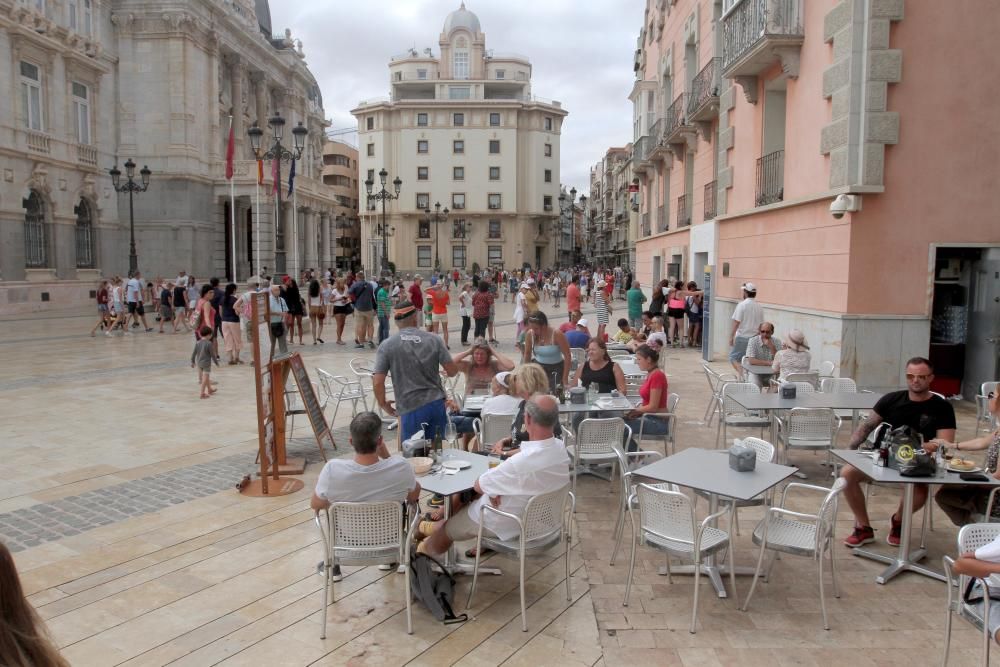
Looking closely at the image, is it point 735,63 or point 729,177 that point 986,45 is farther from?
point 729,177

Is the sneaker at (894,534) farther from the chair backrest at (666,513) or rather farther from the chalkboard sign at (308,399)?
the chalkboard sign at (308,399)

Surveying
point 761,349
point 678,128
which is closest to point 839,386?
point 761,349

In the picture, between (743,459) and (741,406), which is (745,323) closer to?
(741,406)

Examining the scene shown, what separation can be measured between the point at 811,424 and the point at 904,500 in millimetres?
1779

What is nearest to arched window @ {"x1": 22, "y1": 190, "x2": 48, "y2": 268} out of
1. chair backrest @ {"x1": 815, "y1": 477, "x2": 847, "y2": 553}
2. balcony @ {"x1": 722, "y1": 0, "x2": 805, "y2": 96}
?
balcony @ {"x1": 722, "y1": 0, "x2": 805, "y2": 96}

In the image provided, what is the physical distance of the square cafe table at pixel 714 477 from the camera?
4.24 metres

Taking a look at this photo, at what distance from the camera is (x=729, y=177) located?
14.6 meters

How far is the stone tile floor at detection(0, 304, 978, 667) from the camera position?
383 cm

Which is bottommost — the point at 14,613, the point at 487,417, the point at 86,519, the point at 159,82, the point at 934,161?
the point at 86,519

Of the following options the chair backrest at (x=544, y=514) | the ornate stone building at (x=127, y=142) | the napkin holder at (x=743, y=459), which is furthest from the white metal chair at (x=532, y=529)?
the ornate stone building at (x=127, y=142)

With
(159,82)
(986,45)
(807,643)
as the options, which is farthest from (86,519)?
(159,82)

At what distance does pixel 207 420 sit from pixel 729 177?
10995mm

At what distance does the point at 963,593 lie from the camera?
3.54m

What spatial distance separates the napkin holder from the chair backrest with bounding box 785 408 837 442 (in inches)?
80.7
